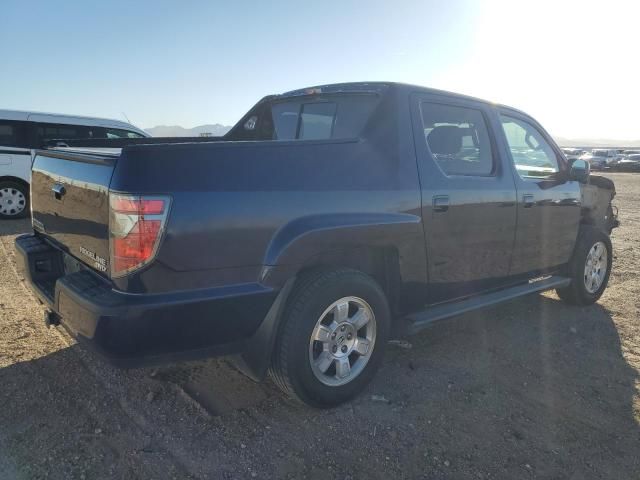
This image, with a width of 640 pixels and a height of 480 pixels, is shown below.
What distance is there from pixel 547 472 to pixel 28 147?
34.0ft

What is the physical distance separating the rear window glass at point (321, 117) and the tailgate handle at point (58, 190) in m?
1.64

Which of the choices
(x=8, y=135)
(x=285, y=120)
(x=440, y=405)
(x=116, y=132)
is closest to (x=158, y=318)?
(x=440, y=405)

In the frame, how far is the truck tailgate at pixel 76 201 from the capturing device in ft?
8.19

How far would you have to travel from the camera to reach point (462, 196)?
3543 millimetres

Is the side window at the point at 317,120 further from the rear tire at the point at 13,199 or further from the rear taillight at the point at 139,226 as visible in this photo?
the rear tire at the point at 13,199

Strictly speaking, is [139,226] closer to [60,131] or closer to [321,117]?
[321,117]

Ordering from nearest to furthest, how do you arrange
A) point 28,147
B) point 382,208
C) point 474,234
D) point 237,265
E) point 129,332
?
point 129,332 < point 237,265 < point 382,208 < point 474,234 < point 28,147

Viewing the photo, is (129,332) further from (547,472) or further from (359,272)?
(547,472)

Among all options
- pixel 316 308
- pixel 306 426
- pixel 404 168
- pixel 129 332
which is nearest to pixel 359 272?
pixel 316 308

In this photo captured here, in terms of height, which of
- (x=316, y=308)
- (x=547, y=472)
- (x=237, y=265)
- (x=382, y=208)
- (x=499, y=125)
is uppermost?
(x=499, y=125)

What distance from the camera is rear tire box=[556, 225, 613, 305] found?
5055 millimetres

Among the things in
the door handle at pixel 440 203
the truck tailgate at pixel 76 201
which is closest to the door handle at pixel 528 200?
the door handle at pixel 440 203

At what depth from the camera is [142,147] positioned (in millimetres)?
2350

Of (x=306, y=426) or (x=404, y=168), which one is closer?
(x=306, y=426)
